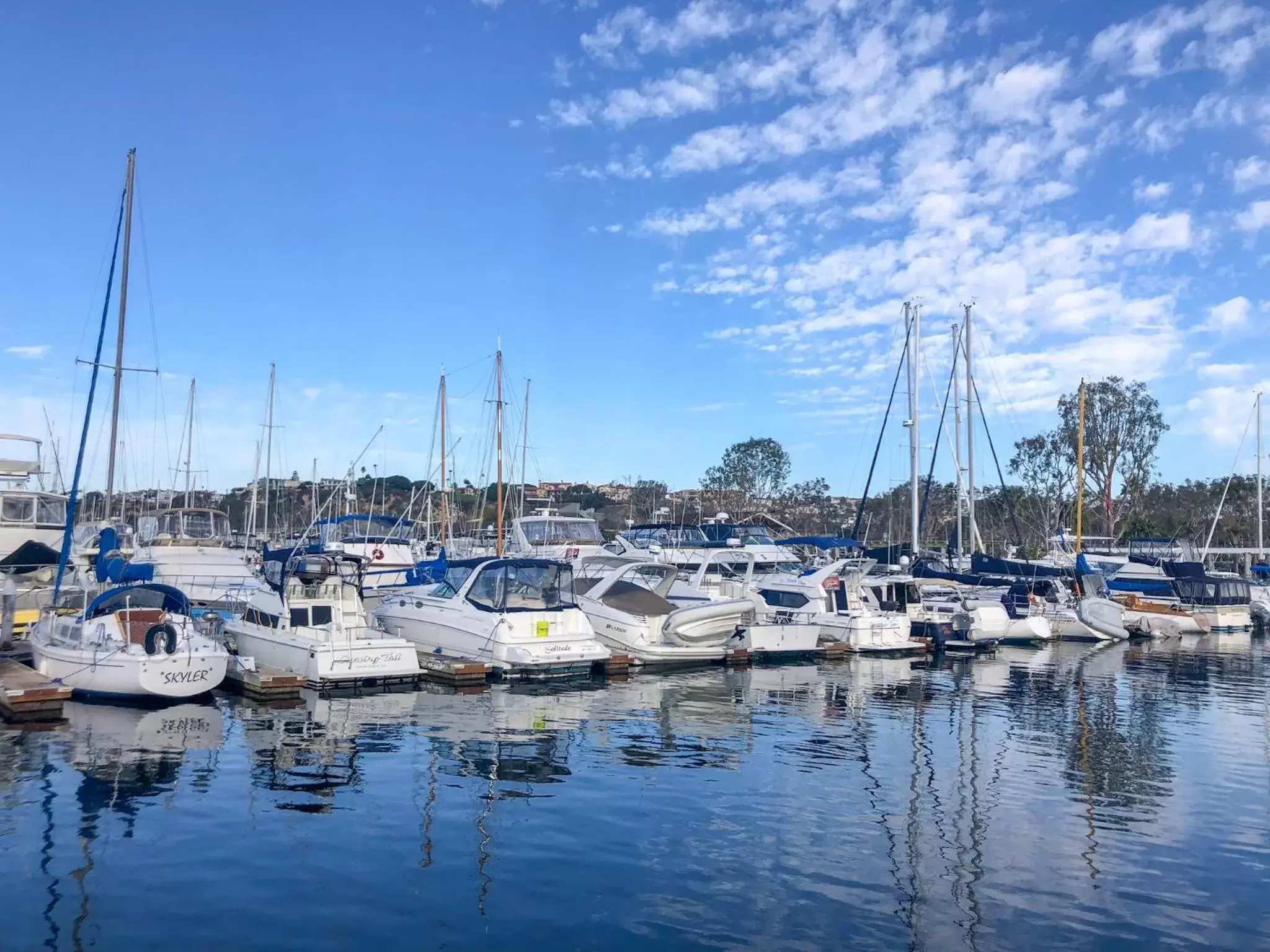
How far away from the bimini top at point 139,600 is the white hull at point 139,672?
124 cm

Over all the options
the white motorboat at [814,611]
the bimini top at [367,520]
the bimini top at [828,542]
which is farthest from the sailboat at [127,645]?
the bimini top at [828,542]

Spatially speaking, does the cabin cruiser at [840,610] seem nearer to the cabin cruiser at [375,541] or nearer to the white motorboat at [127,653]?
the cabin cruiser at [375,541]

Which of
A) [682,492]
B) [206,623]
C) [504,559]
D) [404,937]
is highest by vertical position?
[682,492]

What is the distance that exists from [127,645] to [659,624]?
12492 mm

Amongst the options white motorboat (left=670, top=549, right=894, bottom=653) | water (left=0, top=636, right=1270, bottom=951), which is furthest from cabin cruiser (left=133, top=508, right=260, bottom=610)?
water (left=0, top=636, right=1270, bottom=951)

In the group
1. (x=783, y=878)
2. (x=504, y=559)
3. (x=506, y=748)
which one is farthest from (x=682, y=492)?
(x=783, y=878)

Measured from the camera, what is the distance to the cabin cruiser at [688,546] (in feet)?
121

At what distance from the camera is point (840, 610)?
3086cm

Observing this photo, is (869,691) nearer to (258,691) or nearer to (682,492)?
(258,691)

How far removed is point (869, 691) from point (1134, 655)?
1477 centimetres

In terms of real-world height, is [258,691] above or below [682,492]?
below

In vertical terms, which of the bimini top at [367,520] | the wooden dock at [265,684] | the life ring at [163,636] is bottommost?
the wooden dock at [265,684]

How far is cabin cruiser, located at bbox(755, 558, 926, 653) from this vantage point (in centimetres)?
2961

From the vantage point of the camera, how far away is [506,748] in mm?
15328
